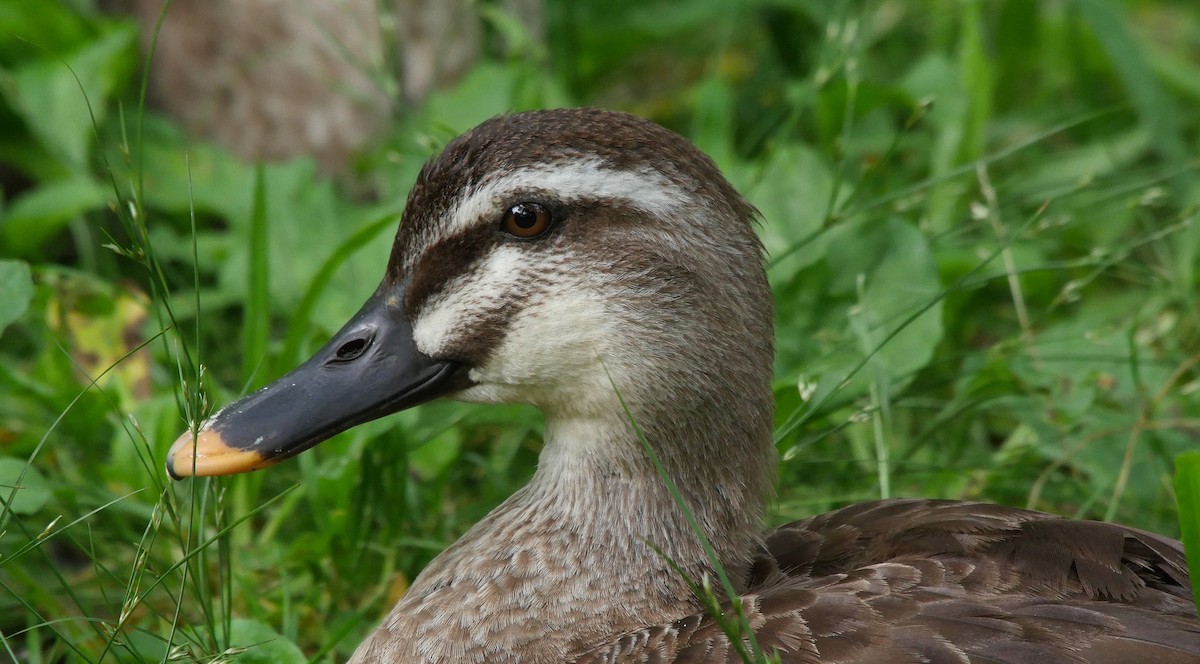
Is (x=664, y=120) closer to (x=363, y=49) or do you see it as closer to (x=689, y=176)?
(x=363, y=49)

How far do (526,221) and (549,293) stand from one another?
125mm

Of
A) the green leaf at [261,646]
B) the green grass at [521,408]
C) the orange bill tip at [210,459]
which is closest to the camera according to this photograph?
the orange bill tip at [210,459]

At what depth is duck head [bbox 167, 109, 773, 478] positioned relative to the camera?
89.3 inches

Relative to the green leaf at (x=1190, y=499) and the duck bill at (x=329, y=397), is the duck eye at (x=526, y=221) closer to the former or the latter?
the duck bill at (x=329, y=397)

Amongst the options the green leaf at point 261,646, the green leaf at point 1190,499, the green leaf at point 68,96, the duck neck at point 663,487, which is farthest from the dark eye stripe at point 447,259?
the green leaf at point 68,96

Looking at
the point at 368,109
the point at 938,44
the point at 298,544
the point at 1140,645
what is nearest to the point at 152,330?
the point at 298,544

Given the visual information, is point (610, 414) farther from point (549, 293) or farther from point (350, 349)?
point (350, 349)

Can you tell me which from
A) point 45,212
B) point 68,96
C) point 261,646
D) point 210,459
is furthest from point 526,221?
point 68,96

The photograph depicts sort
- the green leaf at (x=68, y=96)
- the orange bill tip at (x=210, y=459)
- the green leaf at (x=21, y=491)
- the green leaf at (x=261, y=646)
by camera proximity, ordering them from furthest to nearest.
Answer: the green leaf at (x=68, y=96), the green leaf at (x=21, y=491), the green leaf at (x=261, y=646), the orange bill tip at (x=210, y=459)

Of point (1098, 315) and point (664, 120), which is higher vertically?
point (664, 120)

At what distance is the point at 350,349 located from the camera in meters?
2.37

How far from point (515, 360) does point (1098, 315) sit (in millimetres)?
2247

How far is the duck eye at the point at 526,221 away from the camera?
7.45ft

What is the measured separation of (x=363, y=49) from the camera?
14.9 ft
